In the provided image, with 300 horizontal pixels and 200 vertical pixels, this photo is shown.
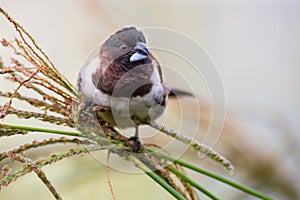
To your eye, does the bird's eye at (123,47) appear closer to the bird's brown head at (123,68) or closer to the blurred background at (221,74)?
the bird's brown head at (123,68)

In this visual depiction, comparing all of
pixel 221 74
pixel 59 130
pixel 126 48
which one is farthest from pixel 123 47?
pixel 221 74

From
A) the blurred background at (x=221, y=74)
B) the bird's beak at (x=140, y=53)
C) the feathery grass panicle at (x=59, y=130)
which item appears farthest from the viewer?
the blurred background at (x=221, y=74)

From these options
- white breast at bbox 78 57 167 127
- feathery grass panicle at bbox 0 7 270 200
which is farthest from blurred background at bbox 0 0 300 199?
feathery grass panicle at bbox 0 7 270 200

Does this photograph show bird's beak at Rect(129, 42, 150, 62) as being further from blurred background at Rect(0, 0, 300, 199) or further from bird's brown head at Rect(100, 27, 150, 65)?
blurred background at Rect(0, 0, 300, 199)

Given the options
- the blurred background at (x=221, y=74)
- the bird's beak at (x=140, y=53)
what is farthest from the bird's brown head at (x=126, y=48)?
the blurred background at (x=221, y=74)

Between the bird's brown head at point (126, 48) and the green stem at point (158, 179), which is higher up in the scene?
the bird's brown head at point (126, 48)
